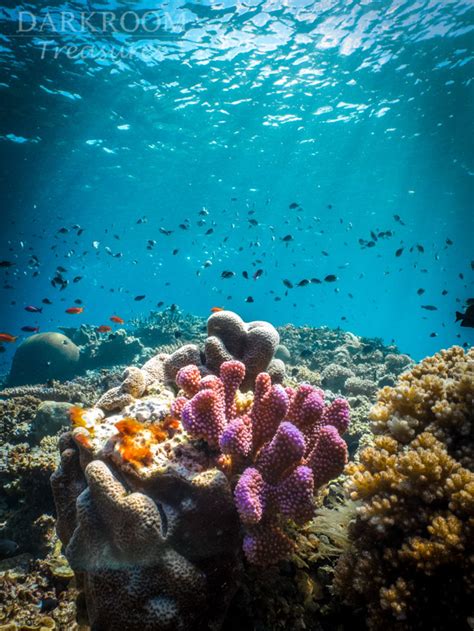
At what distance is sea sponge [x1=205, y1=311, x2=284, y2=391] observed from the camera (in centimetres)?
415

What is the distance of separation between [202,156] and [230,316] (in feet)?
88.5

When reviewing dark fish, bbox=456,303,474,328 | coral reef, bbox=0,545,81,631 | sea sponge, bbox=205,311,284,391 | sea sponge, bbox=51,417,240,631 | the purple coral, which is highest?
dark fish, bbox=456,303,474,328

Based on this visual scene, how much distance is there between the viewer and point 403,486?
2.38 m

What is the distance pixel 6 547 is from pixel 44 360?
1318 cm

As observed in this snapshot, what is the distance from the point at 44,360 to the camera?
1662cm

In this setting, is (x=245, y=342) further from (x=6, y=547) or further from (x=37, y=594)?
(x=6, y=547)

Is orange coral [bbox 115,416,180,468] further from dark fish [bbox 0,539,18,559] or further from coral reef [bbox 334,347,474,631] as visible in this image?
dark fish [bbox 0,539,18,559]

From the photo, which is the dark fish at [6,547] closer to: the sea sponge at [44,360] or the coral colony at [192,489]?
the coral colony at [192,489]

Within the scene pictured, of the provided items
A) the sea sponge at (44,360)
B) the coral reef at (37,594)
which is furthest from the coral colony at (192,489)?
the sea sponge at (44,360)

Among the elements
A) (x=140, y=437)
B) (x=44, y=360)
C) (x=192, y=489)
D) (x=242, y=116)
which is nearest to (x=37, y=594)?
(x=140, y=437)

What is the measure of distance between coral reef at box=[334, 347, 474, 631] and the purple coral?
0.39 metres

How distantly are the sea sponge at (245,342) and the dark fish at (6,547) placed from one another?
4.31 metres

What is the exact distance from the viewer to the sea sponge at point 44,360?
54.7 ft

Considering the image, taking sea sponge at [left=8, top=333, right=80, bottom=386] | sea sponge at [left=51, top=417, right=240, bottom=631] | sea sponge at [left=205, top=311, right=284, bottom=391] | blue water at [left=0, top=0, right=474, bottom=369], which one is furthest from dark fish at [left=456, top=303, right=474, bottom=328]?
sea sponge at [left=8, top=333, right=80, bottom=386]
